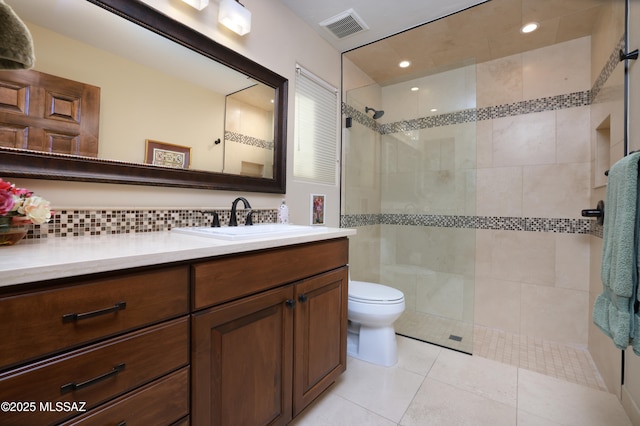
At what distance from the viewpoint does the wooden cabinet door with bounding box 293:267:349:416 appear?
1.24 m

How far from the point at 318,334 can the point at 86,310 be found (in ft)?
3.15

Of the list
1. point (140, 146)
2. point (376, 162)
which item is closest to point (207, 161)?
point (140, 146)

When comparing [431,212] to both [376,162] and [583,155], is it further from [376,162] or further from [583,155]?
[583,155]

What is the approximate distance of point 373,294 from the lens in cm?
187

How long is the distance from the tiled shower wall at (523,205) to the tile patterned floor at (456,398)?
0.66 metres

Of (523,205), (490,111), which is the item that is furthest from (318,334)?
(490,111)

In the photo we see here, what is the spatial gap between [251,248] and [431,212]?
1.96m

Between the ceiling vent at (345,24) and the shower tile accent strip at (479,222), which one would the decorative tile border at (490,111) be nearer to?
the ceiling vent at (345,24)

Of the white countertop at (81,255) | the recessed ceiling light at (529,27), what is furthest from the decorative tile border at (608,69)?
the white countertop at (81,255)

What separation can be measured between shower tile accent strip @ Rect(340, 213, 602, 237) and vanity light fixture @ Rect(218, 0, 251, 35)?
1568 millimetres

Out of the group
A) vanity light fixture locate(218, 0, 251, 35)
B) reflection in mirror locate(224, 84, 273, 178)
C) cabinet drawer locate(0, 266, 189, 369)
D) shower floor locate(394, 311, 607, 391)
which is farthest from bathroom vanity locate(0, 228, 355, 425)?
shower floor locate(394, 311, 607, 391)

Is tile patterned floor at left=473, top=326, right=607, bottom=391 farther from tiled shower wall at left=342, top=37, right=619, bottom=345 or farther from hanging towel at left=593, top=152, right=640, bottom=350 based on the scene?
hanging towel at left=593, top=152, right=640, bottom=350

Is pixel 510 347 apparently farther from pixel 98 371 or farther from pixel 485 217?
pixel 98 371

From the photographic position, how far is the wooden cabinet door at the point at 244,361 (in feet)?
2.85
